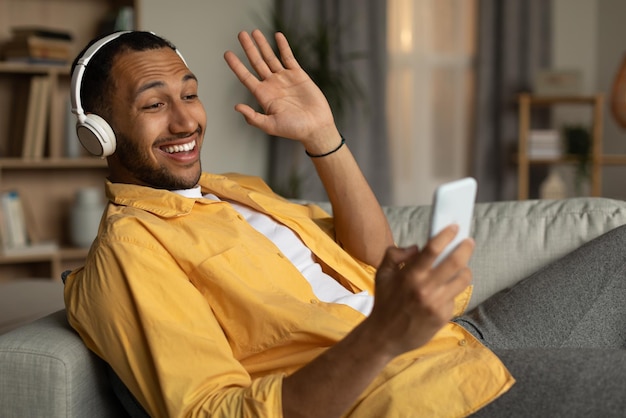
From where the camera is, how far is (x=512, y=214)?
6.52 ft

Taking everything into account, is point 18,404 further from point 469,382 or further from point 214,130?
point 214,130

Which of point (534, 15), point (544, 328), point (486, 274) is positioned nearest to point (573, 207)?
point (486, 274)

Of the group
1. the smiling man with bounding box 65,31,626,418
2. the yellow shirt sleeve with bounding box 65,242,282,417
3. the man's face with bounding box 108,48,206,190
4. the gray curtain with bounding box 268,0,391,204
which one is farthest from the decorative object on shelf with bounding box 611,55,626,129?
the yellow shirt sleeve with bounding box 65,242,282,417

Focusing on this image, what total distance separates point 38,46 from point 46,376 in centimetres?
271

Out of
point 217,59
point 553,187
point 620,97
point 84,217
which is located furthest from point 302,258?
point 553,187

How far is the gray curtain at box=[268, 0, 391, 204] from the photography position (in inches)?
185

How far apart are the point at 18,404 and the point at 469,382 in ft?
2.20

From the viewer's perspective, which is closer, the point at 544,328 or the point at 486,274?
the point at 544,328

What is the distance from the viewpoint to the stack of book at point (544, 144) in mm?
4691

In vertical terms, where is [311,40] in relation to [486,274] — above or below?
above

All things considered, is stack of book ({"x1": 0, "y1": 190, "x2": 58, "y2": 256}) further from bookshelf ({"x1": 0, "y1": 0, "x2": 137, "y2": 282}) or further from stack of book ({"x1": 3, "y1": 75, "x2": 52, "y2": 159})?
stack of book ({"x1": 3, "y1": 75, "x2": 52, "y2": 159})

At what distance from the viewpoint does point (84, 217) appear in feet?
12.2

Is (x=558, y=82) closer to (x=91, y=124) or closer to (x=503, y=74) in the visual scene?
(x=503, y=74)

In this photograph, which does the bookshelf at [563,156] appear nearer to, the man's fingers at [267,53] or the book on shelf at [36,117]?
the book on shelf at [36,117]
